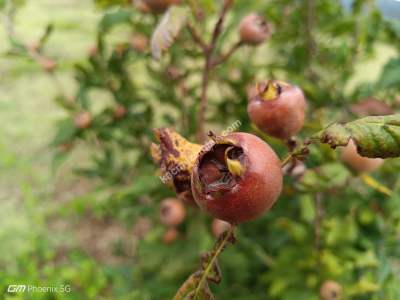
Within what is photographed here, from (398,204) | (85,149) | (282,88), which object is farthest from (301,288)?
(85,149)

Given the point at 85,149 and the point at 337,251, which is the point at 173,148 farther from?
the point at 85,149

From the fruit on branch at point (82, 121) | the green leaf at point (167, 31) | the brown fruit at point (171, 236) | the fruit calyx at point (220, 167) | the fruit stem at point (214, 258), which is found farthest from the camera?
the brown fruit at point (171, 236)

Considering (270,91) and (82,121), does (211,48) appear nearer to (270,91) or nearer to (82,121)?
(270,91)

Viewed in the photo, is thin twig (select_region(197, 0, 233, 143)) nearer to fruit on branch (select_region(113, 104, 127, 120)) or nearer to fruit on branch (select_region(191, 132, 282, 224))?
fruit on branch (select_region(191, 132, 282, 224))

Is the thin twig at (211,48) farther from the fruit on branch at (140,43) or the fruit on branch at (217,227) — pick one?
the fruit on branch at (140,43)

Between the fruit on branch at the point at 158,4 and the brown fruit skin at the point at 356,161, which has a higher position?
the fruit on branch at the point at 158,4

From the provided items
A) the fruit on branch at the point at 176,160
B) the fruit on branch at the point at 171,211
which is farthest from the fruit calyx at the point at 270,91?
the fruit on branch at the point at 171,211
